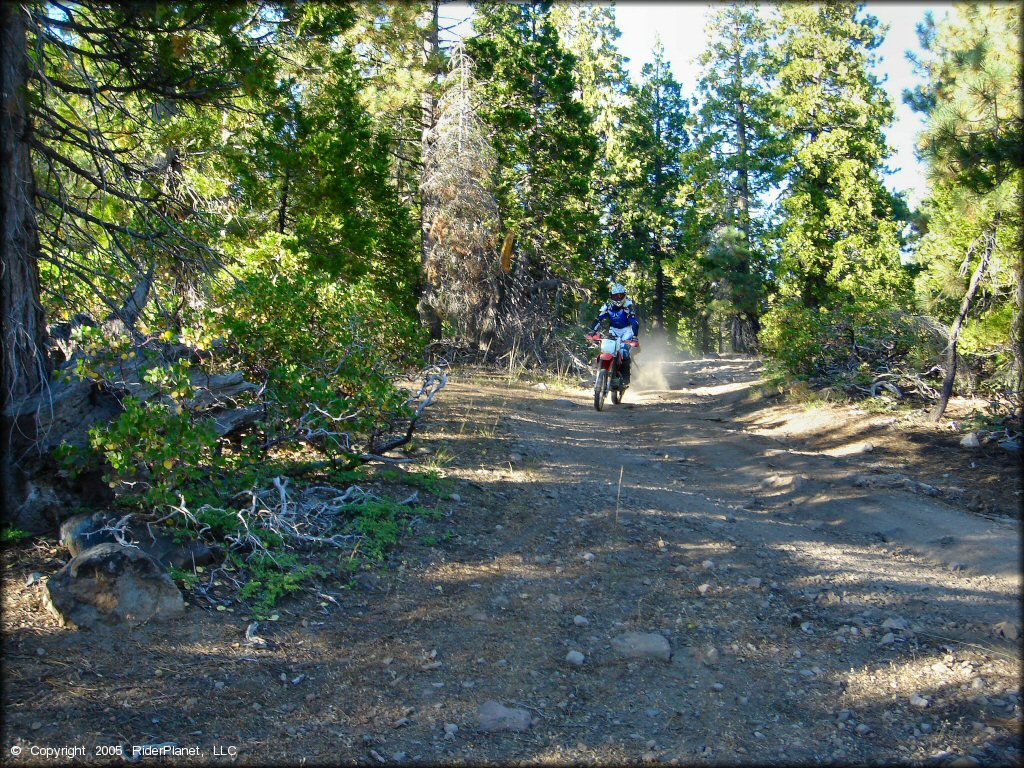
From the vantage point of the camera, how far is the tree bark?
4922 mm

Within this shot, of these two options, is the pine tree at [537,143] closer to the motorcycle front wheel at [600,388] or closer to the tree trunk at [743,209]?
the motorcycle front wheel at [600,388]

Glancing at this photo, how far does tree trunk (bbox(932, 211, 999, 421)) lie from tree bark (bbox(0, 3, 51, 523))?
9972mm

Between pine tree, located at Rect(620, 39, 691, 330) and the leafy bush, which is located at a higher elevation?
pine tree, located at Rect(620, 39, 691, 330)

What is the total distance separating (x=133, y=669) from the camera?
12.6ft

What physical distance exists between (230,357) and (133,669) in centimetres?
391

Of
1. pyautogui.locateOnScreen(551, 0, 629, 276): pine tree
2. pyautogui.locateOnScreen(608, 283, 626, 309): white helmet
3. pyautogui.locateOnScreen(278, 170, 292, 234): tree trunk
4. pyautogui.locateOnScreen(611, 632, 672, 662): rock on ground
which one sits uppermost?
pyautogui.locateOnScreen(551, 0, 629, 276): pine tree

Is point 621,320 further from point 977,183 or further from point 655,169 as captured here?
point 655,169

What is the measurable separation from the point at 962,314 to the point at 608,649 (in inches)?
313

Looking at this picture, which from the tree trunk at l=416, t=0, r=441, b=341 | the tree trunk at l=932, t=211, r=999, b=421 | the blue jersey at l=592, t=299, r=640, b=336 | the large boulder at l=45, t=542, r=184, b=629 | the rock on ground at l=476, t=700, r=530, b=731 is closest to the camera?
the rock on ground at l=476, t=700, r=530, b=731

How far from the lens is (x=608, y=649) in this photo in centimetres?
455

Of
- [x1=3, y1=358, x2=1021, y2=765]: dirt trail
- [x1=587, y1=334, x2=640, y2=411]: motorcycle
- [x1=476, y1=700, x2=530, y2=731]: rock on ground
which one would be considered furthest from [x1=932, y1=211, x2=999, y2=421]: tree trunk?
[x1=476, y1=700, x2=530, y2=731]: rock on ground

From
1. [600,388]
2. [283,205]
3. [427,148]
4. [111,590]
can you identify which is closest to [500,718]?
[111,590]

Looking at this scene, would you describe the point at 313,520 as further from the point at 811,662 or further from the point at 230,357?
the point at 811,662

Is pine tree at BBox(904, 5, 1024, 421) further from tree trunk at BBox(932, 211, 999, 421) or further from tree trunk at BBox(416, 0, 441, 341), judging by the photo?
tree trunk at BBox(416, 0, 441, 341)
